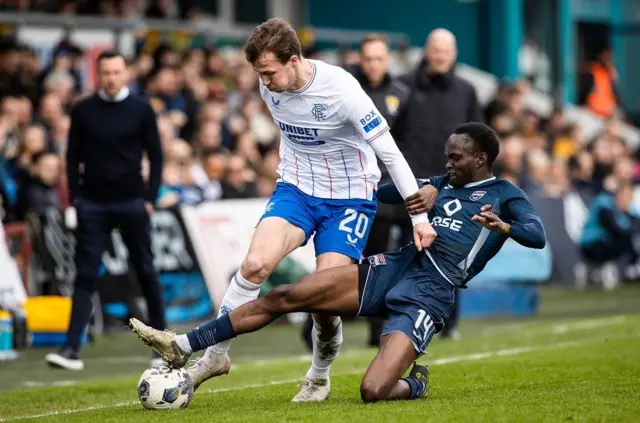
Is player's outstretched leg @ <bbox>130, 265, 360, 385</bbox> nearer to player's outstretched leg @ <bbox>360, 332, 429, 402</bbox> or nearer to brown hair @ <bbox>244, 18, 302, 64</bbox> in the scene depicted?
player's outstretched leg @ <bbox>360, 332, 429, 402</bbox>

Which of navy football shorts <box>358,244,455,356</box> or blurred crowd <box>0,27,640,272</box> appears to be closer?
navy football shorts <box>358,244,455,356</box>

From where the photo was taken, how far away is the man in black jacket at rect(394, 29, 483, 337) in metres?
12.6

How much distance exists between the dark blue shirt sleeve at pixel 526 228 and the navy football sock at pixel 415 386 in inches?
42.0

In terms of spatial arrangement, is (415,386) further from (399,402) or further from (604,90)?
(604,90)

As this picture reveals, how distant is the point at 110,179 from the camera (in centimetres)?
1161

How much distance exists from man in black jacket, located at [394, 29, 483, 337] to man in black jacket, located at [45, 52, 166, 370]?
2.41 m

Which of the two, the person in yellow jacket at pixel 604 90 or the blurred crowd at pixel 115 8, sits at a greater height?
the blurred crowd at pixel 115 8

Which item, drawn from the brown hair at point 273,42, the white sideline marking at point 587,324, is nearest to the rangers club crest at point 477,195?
the brown hair at point 273,42

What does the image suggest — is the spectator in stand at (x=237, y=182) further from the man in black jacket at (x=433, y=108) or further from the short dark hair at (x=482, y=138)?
the short dark hair at (x=482, y=138)

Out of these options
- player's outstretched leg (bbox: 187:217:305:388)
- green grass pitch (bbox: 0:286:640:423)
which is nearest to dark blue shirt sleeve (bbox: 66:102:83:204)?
green grass pitch (bbox: 0:286:640:423)

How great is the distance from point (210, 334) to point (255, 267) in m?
0.58

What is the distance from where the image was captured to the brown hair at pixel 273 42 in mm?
8305

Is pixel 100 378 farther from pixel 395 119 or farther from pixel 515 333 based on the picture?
pixel 515 333

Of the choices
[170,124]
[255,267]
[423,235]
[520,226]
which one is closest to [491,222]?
[520,226]
